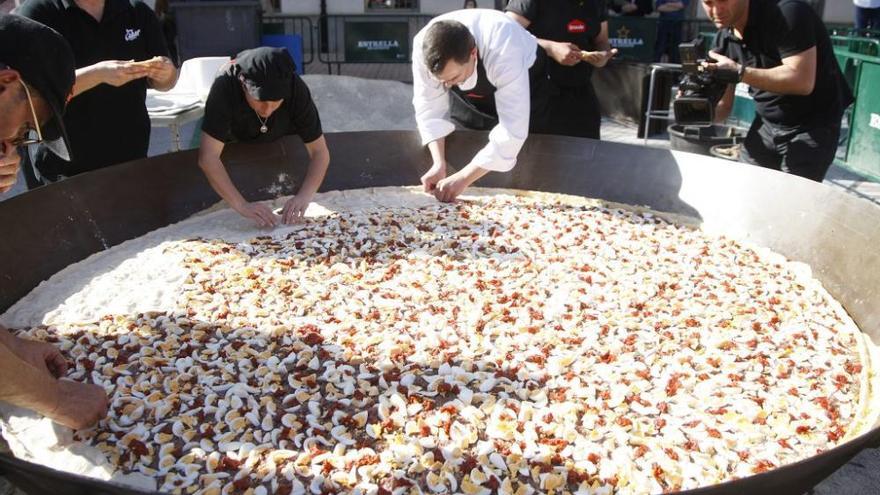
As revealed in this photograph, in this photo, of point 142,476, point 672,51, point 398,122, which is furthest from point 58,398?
point 672,51

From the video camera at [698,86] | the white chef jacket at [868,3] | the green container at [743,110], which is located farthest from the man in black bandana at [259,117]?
the white chef jacket at [868,3]

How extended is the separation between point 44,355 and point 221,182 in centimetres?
117

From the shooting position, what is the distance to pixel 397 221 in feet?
10.3

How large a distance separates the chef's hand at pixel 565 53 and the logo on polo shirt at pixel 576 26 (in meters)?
0.19

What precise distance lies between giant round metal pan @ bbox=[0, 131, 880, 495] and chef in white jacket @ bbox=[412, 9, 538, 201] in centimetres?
18

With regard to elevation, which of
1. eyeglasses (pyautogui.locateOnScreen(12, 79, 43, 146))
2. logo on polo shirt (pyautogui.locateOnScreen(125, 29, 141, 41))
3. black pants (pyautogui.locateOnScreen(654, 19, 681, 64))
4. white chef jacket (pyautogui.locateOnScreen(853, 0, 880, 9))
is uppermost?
white chef jacket (pyautogui.locateOnScreen(853, 0, 880, 9))

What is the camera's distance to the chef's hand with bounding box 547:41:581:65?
3349mm

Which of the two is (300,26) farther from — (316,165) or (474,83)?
(474,83)

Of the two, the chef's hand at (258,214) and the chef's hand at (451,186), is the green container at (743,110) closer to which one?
the chef's hand at (451,186)

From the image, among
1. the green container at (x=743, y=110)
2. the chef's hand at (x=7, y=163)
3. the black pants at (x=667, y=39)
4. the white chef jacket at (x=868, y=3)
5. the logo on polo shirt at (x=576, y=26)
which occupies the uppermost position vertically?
the white chef jacket at (x=868, y=3)

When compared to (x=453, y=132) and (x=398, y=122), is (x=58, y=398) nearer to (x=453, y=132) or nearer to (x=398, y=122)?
(x=453, y=132)

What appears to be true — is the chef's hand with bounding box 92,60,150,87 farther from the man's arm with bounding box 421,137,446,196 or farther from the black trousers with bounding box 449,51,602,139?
the black trousers with bounding box 449,51,602,139

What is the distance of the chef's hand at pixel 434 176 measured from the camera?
3.36 m

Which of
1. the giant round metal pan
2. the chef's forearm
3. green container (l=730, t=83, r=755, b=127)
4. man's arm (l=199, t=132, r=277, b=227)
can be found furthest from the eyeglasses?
green container (l=730, t=83, r=755, b=127)
